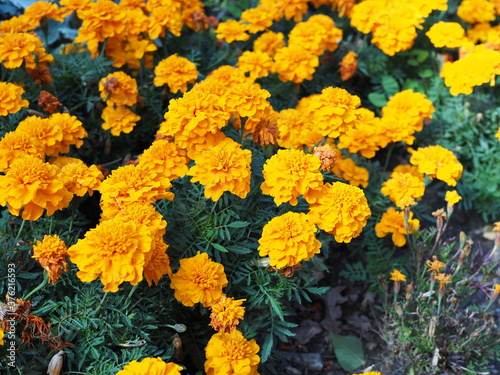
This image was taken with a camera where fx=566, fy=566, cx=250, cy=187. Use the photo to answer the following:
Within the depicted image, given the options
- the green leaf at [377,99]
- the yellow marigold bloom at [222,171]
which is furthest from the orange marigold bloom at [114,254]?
the green leaf at [377,99]

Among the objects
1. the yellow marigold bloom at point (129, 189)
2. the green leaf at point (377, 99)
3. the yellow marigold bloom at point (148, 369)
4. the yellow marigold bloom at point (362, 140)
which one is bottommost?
the green leaf at point (377, 99)

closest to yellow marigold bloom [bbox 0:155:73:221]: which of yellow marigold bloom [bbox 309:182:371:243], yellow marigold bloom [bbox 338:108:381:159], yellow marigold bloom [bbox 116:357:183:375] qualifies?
yellow marigold bloom [bbox 116:357:183:375]

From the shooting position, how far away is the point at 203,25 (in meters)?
3.24

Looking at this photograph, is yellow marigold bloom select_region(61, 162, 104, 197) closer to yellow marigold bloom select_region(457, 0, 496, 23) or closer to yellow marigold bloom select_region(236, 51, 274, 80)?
yellow marigold bloom select_region(236, 51, 274, 80)

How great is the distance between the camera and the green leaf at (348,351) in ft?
8.55

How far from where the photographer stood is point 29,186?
72.6 inches

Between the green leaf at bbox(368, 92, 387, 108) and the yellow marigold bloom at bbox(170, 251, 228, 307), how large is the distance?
5.76ft

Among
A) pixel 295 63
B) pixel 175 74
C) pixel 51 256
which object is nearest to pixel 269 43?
pixel 295 63

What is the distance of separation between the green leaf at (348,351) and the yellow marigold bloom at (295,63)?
132cm

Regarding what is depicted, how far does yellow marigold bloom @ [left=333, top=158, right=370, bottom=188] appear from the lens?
267 cm

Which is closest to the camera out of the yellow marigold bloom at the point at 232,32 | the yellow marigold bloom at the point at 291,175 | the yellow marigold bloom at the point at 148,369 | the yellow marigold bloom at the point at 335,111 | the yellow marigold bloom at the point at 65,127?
the yellow marigold bloom at the point at 148,369

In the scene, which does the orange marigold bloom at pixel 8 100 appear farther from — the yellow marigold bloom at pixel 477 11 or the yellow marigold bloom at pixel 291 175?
the yellow marigold bloom at pixel 477 11

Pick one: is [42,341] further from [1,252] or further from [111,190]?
[111,190]

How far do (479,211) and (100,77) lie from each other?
2130mm
